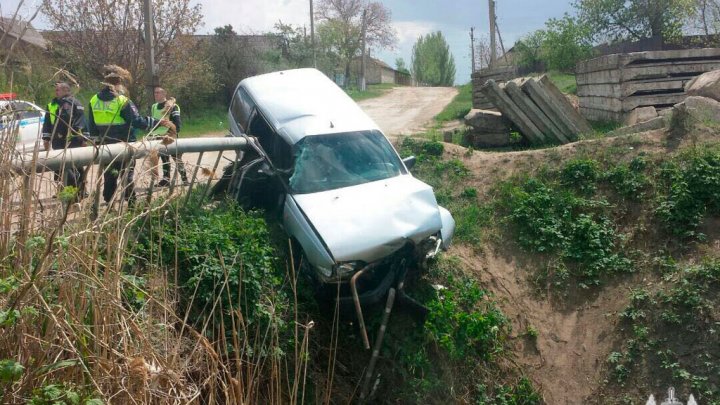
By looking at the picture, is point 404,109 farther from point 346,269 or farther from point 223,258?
point 223,258

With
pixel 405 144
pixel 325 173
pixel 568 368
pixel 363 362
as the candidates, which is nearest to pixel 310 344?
pixel 363 362

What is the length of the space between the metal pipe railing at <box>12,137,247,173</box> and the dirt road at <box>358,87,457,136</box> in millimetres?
9620

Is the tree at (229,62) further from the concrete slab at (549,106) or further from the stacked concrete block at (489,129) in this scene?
the concrete slab at (549,106)

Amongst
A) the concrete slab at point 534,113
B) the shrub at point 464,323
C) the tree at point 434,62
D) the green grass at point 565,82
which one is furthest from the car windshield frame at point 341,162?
the tree at point 434,62

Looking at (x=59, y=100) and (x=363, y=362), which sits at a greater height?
(x=59, y=100)

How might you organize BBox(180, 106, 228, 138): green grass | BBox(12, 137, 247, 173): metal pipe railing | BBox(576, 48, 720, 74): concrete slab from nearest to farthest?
1. BBox(12, 137, 247, 173): metal pipe railing
2. BBox(576, 48, 720, 74): concrete slab
3. BBox(180, 106, 228, 138): green grass

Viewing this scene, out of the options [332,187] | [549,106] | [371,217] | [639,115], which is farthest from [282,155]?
[639,115]

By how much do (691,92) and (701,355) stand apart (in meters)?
5.58

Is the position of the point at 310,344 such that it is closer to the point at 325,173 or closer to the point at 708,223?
the point at 325,173

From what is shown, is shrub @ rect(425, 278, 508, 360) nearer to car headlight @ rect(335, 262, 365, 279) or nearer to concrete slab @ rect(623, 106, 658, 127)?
car headlight @ rect(335, 262, 365, 279)

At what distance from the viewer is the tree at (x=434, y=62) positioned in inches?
2948

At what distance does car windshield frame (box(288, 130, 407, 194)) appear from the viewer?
6965 mm

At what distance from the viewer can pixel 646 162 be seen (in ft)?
29.8

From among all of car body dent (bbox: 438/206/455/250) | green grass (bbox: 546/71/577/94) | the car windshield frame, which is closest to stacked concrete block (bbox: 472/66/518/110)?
green grass (bbox: 546/71/577/94)
